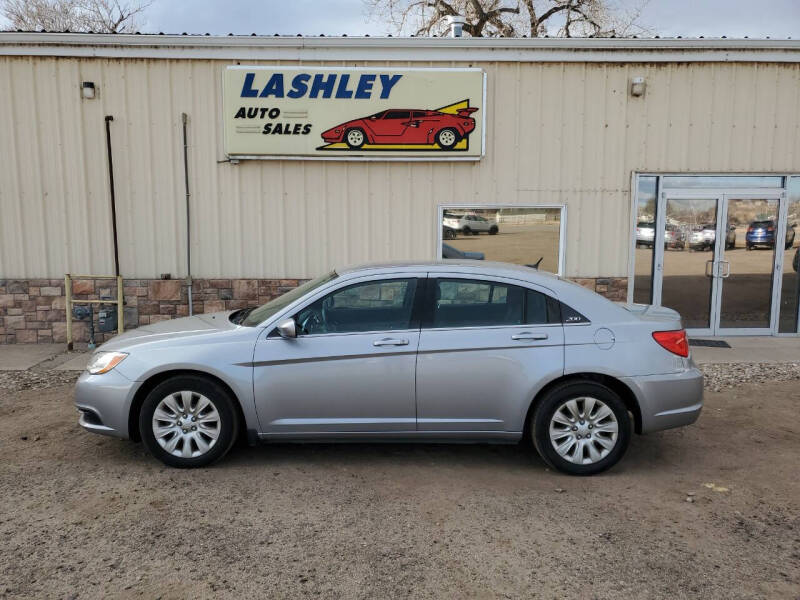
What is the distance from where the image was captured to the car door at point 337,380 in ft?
16.0

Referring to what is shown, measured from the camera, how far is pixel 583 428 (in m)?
4.88

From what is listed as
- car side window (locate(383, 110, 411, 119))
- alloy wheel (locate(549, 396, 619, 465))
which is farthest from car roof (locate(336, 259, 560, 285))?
car side window (locate(383, 110, 411, 119))

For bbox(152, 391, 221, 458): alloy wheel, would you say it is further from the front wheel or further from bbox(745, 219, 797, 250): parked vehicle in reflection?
bbox(745, 219, 797, 250): parked vehicle in reflection

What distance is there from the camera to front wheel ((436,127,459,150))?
374 inches

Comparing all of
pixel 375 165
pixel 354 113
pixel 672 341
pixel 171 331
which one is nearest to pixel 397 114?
pixel 354 113

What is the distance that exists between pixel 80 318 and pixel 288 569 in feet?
23.9

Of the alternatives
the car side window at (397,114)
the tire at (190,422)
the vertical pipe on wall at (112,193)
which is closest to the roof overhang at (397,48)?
the car side window at (397,114)

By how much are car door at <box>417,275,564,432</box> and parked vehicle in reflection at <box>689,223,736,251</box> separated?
19.8ft

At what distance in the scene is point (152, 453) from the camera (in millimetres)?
4984

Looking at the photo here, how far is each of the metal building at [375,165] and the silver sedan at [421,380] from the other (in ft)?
15.9

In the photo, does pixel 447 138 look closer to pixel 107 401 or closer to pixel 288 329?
pixel 288 329

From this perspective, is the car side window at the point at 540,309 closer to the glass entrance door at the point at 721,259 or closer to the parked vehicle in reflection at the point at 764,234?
the glass entrance door at the point at 721,259

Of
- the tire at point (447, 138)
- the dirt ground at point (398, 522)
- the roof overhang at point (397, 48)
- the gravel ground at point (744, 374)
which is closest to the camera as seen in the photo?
the dirt ground at point (398, 522)

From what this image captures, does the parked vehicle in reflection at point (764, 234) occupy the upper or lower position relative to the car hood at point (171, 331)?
upper
